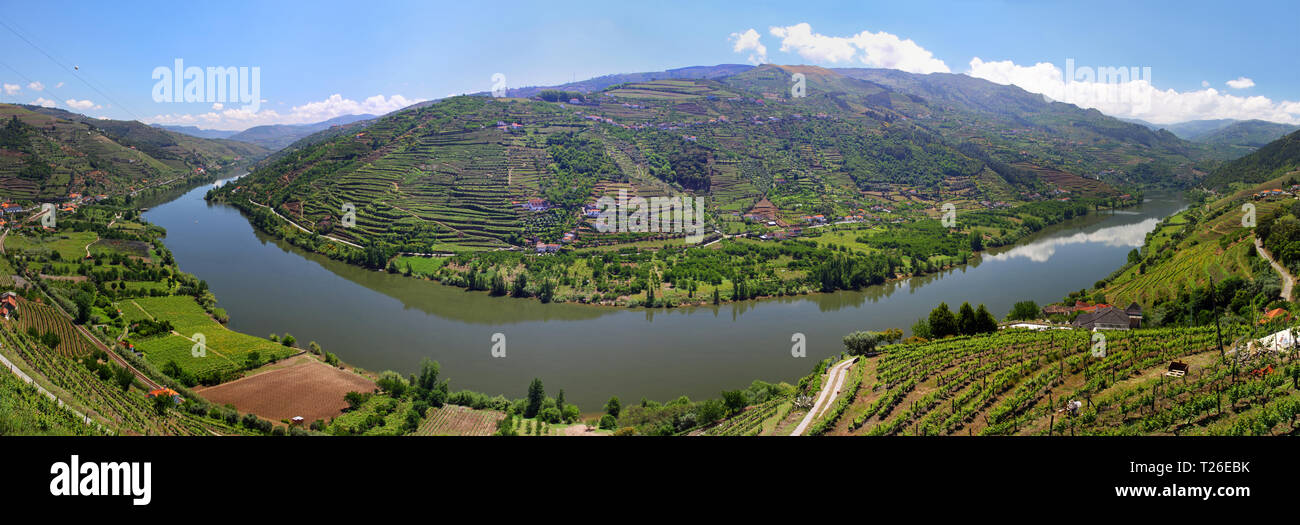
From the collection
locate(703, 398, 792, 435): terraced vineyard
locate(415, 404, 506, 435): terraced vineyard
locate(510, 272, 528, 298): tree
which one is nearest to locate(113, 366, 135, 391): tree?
locate(415, 404, 506, 435): terraced vineyard

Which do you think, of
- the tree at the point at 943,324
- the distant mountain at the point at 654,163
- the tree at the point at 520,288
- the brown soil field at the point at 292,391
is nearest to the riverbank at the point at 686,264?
the tree at the point at 520,288

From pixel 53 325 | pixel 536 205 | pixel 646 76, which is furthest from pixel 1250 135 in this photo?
pixel 53 325

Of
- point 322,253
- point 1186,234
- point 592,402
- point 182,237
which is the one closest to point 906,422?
point 592,402

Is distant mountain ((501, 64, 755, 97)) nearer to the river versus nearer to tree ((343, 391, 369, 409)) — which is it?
the river

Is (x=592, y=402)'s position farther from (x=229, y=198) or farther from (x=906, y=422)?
(x=229, y=198)

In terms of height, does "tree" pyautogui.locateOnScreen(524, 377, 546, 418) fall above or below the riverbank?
below

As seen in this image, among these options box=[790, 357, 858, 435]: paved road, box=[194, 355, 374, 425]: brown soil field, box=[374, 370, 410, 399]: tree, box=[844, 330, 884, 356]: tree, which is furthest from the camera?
box=[844, 330, 884, 356]: tree

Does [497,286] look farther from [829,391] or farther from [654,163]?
[654,163]
